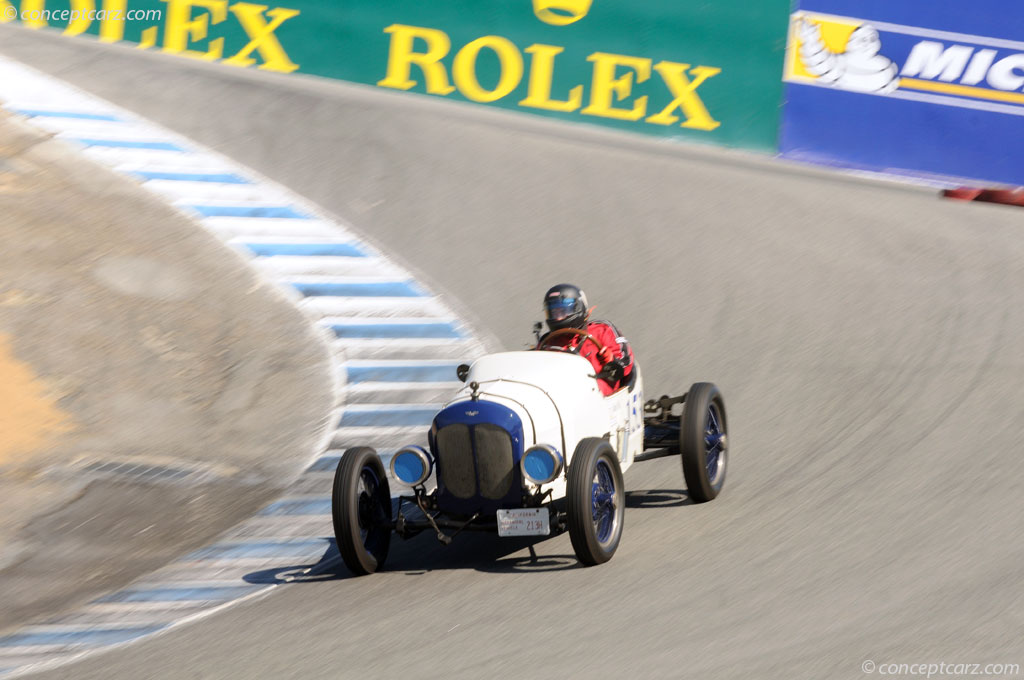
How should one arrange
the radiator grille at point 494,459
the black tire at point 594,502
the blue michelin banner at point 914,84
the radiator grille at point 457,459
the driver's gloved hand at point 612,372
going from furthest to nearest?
the blue michelin banner at point 914,84 < the driver's gloved hand at point 612,372 < the radiator grille at point 457,459 < the radiator grille at point 494,459 < the black tire at point 594,502

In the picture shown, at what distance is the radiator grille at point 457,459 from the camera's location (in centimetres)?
747

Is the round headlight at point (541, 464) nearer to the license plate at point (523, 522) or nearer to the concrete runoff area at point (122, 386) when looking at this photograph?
the license plate at point (523, 522)

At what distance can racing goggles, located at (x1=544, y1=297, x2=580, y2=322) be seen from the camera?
8469mm

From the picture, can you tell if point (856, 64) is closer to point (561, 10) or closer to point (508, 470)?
point (561, 10)

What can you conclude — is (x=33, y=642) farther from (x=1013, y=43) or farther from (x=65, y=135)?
(x=1013, y=43)

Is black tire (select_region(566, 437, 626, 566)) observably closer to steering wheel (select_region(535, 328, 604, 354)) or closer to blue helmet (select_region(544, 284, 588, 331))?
steering wheel (select_region(535, 328, 604, 354))

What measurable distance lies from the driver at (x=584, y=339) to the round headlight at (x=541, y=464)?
1091 millimetres

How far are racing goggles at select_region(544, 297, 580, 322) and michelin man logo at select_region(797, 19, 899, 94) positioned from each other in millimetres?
8251

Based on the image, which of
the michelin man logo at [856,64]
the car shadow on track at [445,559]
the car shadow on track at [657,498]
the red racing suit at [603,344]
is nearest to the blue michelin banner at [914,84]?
the michelin man logo at [856,64]

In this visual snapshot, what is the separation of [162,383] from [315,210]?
172 inches

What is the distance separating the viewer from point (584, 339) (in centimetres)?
838

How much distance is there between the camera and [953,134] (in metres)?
15.2

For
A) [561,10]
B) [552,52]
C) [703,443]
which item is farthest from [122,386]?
[561,10]

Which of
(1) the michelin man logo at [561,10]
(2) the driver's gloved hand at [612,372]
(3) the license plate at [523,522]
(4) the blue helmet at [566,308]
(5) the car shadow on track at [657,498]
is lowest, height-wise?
(5) the car shadow on track at [657,498]
